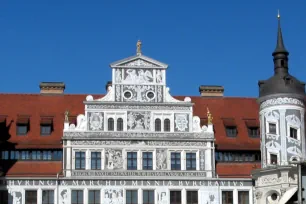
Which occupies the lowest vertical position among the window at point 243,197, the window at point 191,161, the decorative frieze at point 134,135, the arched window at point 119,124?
the window at point 243,197

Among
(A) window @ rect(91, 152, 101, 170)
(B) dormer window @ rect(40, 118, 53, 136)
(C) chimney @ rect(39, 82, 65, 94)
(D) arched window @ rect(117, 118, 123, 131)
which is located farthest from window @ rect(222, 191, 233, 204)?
(C) chimney @ rect(39, 82, 65, 94)

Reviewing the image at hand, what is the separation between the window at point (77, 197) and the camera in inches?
1934

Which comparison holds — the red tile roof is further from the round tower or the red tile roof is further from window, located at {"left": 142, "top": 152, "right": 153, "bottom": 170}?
window, located at {"left": 142, "top": 152, "right": 153, "bottom": 170}

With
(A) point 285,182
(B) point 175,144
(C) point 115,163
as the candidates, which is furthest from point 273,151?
(C) point 115,163

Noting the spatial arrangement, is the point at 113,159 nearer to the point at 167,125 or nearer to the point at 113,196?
the point at 113,196

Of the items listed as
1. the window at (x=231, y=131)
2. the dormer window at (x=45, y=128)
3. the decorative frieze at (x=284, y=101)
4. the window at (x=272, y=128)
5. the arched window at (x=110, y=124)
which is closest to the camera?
the decorative frieze at (x=284, y=101)

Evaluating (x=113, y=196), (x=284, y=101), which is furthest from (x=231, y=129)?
(x=113, y=196)

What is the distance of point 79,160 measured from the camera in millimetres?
49844

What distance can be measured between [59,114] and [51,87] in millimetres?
3386

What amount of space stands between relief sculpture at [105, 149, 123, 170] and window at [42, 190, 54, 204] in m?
3.78

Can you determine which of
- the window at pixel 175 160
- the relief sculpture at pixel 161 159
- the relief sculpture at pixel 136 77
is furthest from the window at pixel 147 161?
the relief sculpture at pixel 136 77

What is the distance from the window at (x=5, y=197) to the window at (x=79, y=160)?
4425mm

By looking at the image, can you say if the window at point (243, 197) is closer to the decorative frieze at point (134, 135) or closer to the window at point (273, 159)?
the window at point (273, 159)

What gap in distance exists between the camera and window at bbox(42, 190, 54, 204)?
49.1 metres
